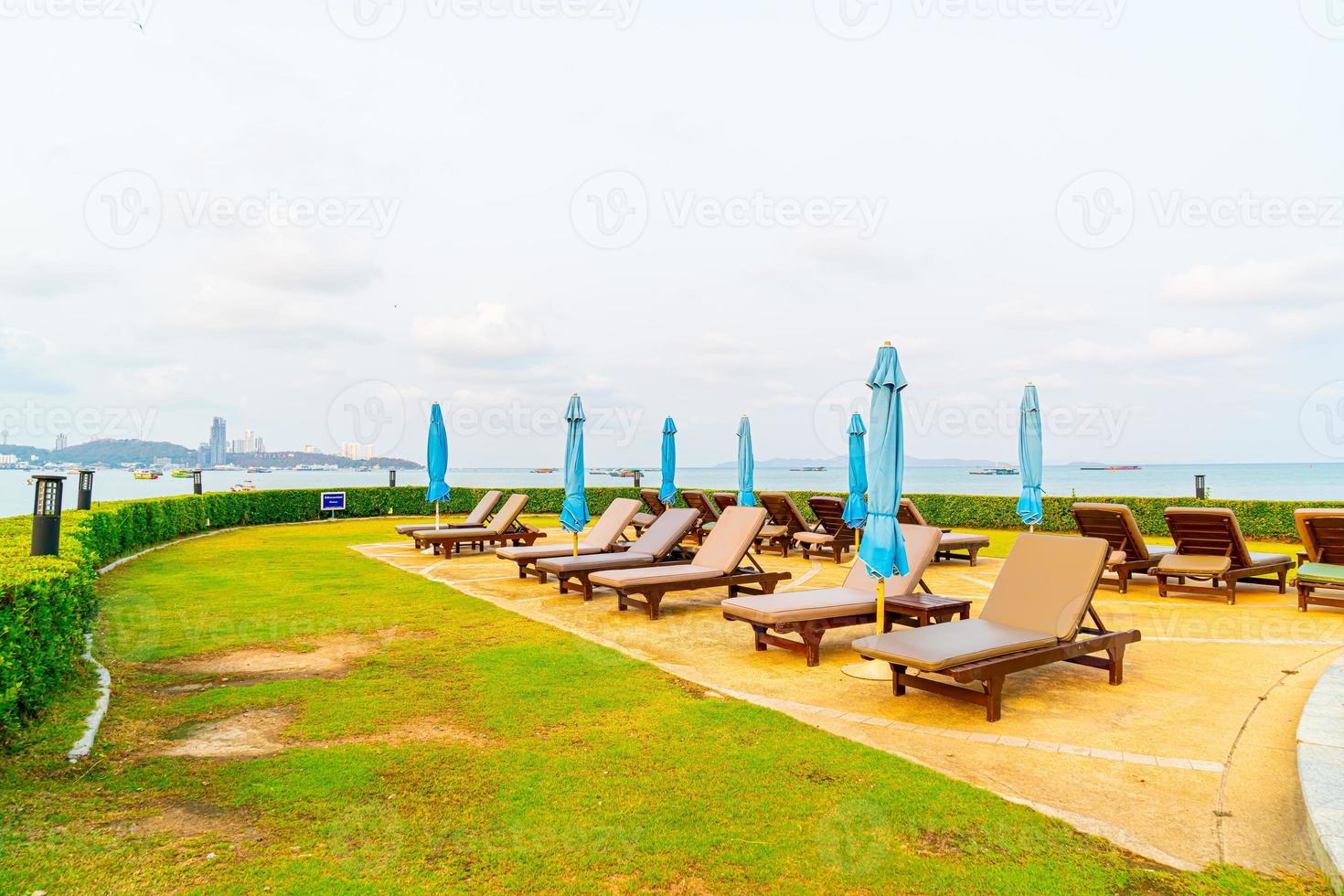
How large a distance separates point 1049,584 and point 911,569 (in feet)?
5.43

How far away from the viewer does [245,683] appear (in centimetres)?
550

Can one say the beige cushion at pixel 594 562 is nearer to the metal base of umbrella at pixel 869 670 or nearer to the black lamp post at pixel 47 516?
the metal base of umbrella at pixel 869 670

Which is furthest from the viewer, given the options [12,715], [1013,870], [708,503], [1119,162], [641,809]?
[1119,162]

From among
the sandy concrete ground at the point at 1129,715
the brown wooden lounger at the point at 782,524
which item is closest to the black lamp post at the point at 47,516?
the sandy concrete ground at the point at 1129,715

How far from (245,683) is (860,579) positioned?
5.53 metres

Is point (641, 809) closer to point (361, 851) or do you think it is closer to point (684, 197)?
point (361, 851)

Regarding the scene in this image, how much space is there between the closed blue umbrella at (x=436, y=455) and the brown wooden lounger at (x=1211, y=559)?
43.8 ft

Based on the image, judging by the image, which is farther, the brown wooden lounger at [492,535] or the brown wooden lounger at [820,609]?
the brown wooden lounger at [492,535]

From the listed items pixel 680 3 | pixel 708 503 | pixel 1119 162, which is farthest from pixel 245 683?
pixel 1119 162

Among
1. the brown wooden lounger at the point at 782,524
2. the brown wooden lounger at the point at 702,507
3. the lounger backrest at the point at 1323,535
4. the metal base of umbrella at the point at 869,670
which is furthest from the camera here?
the brown wooden lounger at the point at 702,507

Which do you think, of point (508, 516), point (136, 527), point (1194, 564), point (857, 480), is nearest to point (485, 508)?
point (508, 516)

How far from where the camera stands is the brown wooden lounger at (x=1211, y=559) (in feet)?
29.5

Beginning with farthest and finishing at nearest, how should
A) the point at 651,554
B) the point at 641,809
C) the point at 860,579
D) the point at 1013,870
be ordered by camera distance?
1. the point at 651,554
2. the point at 860,579
3. the point at 641,809
4. the point at 1013,870

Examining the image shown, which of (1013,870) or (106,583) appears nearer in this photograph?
(1013,870)
